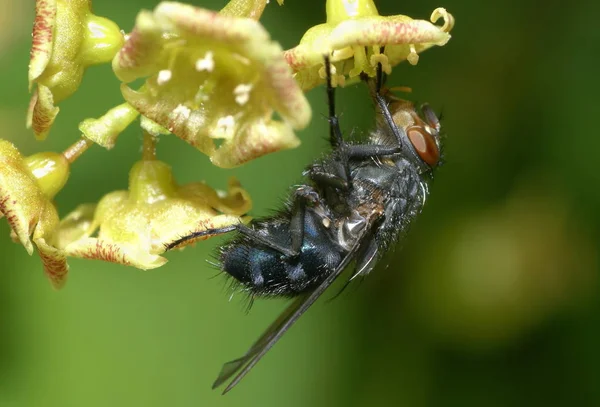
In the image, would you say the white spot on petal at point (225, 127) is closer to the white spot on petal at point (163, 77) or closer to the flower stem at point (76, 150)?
the white spot on petal at point (163, 77)

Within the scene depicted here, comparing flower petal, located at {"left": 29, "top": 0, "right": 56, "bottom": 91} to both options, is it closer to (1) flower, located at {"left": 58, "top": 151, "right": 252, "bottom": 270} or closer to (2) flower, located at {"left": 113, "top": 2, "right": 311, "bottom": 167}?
(2) flower, located at {"left": 113, "top": 2, "right": 311, "bottom": 167}

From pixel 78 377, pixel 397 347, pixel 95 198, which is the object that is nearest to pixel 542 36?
pixel 397 347

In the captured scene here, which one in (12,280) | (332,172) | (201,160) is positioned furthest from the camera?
(201,160)

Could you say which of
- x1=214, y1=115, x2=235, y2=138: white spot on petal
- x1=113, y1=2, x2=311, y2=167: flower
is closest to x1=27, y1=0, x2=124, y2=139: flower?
x1=113, y1=2, x2=311, y2=167: flower

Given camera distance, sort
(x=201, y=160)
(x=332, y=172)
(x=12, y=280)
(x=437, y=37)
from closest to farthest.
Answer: (x=437, y=37) → (x=332, y=172) → (x=12, y=280) → (x=201, y=160)

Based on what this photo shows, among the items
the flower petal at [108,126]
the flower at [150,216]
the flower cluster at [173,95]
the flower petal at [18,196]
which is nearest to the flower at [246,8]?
the flower cluster at [173,95]

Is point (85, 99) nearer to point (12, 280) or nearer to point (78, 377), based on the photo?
point (12, 280)
